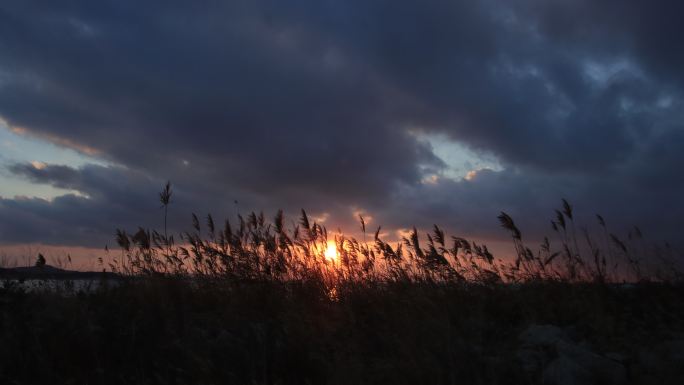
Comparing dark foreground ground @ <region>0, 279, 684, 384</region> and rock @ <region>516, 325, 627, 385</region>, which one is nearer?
rock @ <region>516, 325, 627, 385</region>

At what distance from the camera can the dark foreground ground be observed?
442cm

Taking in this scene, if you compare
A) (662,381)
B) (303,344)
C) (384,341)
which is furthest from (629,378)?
(303,344)

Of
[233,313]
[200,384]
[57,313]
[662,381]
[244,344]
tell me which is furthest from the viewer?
[233,313]

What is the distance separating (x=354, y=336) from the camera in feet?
19.4

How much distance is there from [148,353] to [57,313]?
5.94 ft

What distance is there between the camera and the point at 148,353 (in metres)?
5.32

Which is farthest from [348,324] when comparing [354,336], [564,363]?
[564,363]

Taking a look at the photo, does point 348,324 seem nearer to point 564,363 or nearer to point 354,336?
point 354,336

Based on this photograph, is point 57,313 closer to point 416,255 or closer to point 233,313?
point 233,313

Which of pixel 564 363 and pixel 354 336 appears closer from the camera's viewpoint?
pixel 564 363

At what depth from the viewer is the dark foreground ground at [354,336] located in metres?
4.42

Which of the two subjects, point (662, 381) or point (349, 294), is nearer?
point (662, 381)

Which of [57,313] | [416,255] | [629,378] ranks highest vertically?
[416,255]

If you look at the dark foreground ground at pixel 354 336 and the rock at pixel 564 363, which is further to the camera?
the dark foreground ground at pixel 354 336
